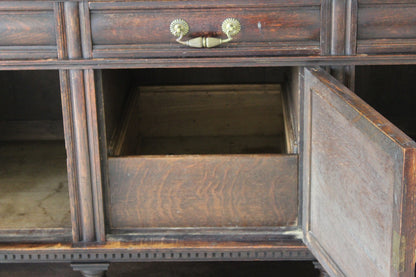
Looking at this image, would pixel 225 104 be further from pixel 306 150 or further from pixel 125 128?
pixel 306 150

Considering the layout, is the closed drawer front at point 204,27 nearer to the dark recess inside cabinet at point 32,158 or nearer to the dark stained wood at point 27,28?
the dark stained wood at point 27,28

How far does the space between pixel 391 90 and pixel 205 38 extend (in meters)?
0.83

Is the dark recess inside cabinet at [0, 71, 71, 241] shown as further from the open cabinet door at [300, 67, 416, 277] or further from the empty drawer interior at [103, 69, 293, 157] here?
the open cabinet door at [300, 67, 416, 277]

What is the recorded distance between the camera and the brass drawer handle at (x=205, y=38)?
38.5 inches

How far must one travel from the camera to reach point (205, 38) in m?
0.99

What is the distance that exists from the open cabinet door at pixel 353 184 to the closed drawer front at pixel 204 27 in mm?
77

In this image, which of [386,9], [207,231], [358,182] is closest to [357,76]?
[386,9]

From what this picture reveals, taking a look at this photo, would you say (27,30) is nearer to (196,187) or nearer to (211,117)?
(196,187)

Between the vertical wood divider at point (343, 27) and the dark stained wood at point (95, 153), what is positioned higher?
the vertical wood divider at point (343, 27)

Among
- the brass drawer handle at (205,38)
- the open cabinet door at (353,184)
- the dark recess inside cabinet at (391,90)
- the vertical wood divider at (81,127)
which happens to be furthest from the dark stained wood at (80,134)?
the dark recess inside cabinet at (391,90)

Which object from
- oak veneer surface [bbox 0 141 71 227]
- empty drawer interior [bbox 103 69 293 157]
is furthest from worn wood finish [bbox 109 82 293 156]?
oak veneer surface [bbox 0 141 71 227]

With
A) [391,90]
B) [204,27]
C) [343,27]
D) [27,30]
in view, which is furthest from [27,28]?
[391,90]

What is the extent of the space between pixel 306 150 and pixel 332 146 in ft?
0.47

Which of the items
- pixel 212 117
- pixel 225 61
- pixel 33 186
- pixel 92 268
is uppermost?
pixel 225 61
